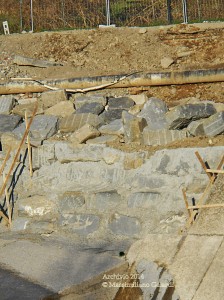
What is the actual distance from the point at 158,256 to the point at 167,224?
0.93m

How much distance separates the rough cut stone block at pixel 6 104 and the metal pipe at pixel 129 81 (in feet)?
0.91

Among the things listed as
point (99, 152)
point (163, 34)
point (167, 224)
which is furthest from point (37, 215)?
point (163, 34)

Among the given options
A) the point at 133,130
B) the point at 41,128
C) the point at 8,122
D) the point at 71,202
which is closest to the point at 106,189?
the point at 71,202

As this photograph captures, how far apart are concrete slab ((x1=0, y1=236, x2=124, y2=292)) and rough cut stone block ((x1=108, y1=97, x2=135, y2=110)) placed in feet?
10.1

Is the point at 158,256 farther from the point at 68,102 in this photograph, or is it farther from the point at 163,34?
the point at 163,34

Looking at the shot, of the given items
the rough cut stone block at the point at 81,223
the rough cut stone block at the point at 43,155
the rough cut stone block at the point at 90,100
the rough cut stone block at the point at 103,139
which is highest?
the rough cut stone block at the point at 90,100

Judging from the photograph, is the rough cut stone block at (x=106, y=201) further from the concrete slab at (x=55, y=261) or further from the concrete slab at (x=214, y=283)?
the concrete slab at (x=214, y=283)

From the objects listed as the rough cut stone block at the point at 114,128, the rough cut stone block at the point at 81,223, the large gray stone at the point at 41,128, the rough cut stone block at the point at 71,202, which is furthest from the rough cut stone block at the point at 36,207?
the rough cut stone block at the point at 114,128

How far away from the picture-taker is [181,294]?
977 cm

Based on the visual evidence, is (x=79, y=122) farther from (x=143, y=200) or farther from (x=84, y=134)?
(x=143, y=200)

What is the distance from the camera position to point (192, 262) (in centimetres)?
1012

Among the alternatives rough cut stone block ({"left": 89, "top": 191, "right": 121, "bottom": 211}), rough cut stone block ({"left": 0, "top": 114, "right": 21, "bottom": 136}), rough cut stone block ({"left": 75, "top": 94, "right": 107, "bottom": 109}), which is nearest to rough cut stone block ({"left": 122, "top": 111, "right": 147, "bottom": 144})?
rough cut stone block ({"left": 89, "top": 191, "right": 121, "bottom": 211})

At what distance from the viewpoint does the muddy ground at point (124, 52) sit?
1476 cm

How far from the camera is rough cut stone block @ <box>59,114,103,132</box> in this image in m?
13.5
